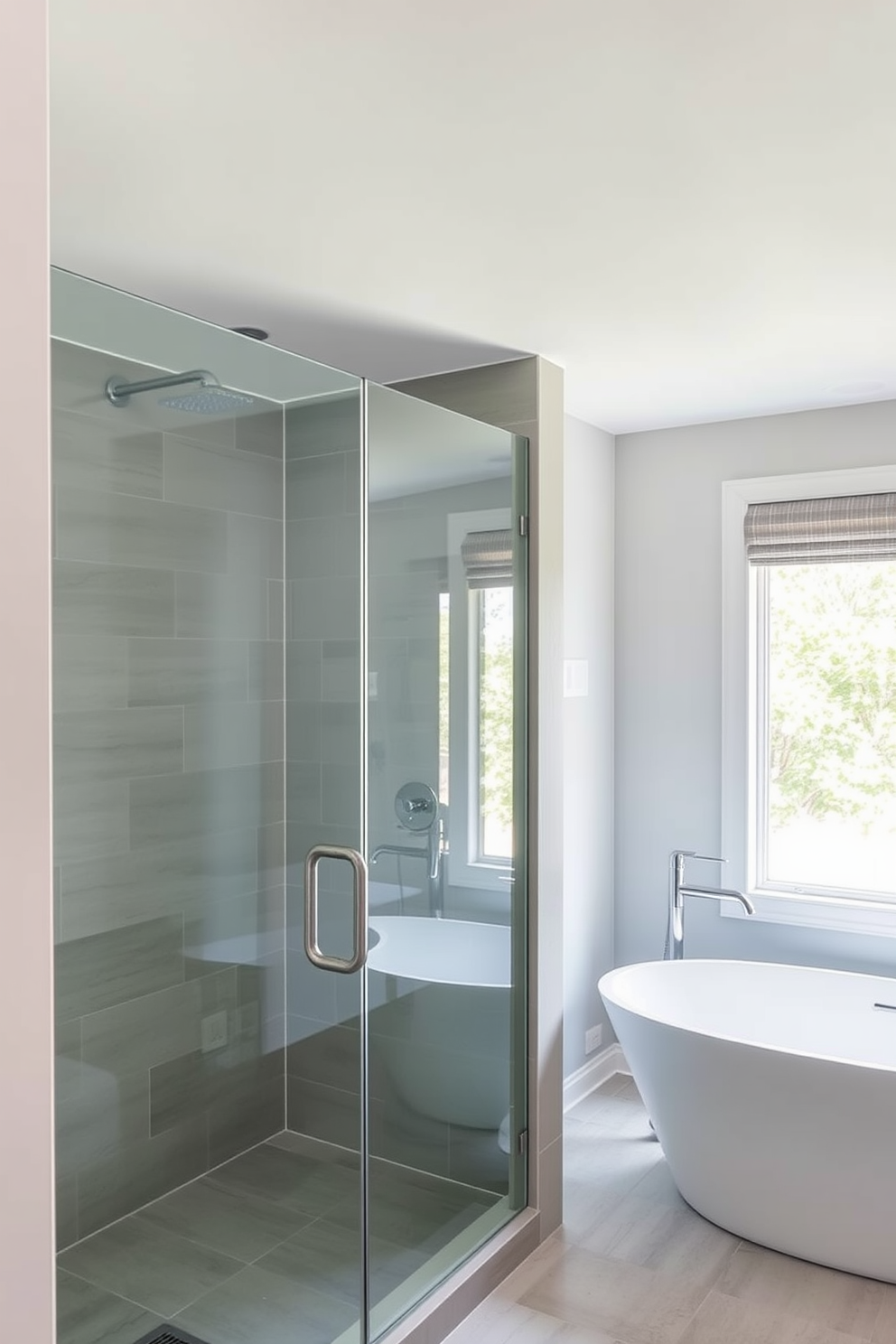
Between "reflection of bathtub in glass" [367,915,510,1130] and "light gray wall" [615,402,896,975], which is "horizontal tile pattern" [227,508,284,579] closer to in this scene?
"reflection of bathtub in glass" [367,915,510,1130]

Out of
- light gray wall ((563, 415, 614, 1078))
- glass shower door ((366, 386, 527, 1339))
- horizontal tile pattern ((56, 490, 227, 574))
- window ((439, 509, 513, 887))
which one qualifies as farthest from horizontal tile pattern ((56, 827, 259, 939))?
light gray wall ((563, 415, 614, 1078))

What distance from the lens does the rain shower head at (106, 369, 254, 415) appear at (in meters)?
1.86

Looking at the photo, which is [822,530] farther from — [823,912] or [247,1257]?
[247,1257]

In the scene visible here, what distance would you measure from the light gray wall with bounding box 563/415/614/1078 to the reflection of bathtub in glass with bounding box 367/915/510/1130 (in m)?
1.01

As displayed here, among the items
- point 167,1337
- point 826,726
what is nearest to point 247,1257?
point 167,1337

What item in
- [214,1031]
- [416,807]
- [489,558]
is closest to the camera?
[214,1031]

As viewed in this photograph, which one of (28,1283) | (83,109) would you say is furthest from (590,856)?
(28,1283)

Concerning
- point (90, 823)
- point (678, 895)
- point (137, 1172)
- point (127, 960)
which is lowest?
point (137, 1172)

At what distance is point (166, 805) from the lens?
2107 mm

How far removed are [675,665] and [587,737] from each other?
451mm

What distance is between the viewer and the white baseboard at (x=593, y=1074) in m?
3.88

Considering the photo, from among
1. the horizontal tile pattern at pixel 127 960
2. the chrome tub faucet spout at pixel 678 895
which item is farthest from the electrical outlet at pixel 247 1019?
the chrome tub faucet spout at pixel 678 895

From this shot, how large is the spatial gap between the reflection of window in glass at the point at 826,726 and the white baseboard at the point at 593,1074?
96 centimetres

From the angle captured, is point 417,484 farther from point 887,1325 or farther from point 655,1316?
point 887,1325
